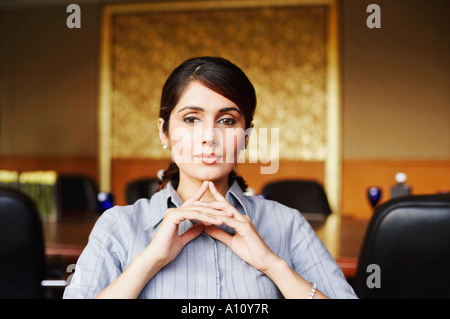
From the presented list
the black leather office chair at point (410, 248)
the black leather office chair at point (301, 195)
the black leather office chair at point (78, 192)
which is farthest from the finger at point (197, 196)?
the black leather office chair at point (78, 192)

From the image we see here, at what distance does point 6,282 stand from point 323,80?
368cm

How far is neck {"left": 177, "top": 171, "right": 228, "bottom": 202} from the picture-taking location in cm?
119

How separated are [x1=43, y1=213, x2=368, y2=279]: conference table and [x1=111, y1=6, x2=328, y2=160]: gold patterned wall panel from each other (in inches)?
80.9

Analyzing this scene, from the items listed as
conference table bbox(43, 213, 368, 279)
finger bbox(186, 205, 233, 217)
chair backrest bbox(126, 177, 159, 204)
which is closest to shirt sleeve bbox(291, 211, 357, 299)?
finger bbox(186, 205, 233, 217)

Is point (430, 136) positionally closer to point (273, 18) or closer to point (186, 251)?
point (273, 18)

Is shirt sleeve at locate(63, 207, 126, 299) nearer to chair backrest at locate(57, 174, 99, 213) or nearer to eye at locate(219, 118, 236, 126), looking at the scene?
eye at locate(219, 118, 236, 126)

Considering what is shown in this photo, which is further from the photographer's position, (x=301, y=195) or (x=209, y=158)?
(x=301, y=195)

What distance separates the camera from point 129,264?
1097mm

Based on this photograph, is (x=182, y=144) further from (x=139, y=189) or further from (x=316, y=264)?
(x=139, y=189)

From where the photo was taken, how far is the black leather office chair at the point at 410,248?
49.6 inches

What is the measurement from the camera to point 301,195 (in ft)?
10.1

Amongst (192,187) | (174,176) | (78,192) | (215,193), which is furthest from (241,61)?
(215,193)

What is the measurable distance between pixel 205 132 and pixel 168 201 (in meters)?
0.24

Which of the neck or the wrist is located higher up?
the neck
